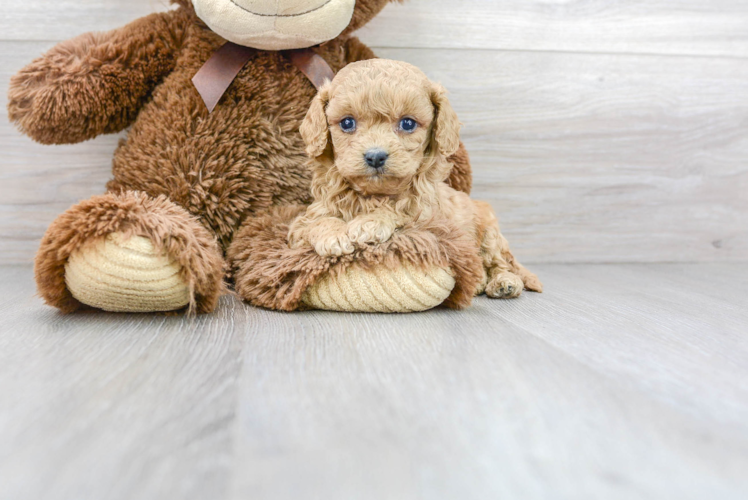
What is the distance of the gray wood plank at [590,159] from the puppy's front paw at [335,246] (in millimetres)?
698

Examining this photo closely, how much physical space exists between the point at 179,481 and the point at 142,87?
0.93 m

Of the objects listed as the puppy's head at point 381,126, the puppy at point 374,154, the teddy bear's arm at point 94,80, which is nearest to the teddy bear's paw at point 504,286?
the puppy at point 374,154

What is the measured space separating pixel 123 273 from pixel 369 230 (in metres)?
0.39

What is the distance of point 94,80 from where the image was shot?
111cm

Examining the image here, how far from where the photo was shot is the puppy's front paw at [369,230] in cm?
97

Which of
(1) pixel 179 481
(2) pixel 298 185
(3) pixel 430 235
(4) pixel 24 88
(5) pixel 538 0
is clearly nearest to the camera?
(1) pixel 179 481

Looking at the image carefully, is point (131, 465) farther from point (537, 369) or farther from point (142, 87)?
point (142, 87)

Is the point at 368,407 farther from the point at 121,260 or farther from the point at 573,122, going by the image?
the point at 573,122

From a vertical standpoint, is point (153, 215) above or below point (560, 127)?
below

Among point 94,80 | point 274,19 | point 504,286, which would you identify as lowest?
point 504,286

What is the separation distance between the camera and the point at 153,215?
0.90 meters

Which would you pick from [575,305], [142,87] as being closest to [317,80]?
[142,87]

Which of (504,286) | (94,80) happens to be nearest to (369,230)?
(504,286)

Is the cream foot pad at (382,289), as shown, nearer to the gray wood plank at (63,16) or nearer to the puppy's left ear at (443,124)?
the puppy's left ear at (443,124)
